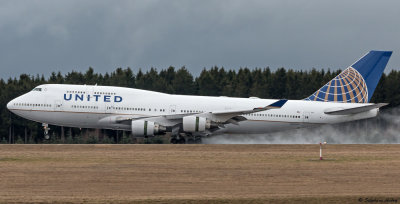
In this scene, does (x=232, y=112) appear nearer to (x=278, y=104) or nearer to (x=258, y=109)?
(x=258, y=109)

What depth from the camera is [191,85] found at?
282ft

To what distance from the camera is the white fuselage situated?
43.4 meters

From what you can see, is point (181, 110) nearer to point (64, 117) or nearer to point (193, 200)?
point (64, 117)

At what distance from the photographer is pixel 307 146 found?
4066 centimetres

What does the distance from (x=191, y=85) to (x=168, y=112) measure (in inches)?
1650

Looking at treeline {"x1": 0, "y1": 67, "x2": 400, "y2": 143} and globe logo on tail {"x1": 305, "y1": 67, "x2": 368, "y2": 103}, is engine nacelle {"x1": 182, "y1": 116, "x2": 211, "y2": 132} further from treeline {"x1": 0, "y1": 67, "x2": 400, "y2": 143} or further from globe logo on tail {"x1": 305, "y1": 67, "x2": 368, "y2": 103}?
treeline {"x1": 0, "y1": 67, "x2": 400, "y2": 143}

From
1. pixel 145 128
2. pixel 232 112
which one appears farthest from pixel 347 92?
pixel 145 128

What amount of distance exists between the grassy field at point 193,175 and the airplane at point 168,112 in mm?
5959

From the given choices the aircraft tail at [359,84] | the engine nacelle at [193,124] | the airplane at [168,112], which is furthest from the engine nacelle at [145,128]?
the aircraft tail at [359,84]

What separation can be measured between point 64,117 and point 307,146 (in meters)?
15.8

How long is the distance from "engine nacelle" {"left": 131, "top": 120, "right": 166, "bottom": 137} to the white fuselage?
69.6 inches

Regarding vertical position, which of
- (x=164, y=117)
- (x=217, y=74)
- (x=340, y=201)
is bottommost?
(x=340, y=201)

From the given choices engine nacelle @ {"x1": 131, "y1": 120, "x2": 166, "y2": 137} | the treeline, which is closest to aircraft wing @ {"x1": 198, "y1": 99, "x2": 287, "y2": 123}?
engine nacelle @ {"x1": 131, "y1": 120, "x2": 166, "y2": 137}

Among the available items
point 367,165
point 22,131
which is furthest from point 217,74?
point 367,165
